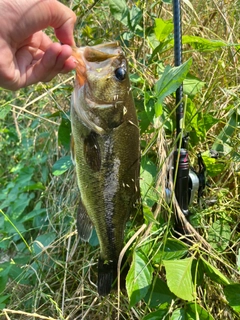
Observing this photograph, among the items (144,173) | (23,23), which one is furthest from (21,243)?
(23,23)

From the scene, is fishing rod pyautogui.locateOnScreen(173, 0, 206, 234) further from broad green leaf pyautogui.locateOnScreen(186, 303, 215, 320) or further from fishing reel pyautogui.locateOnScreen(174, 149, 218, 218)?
broad green leaf pyautogui.locateOnScreen(186, 303, 215, 320)

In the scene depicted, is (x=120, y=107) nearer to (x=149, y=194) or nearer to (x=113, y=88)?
(x=113, y=88)

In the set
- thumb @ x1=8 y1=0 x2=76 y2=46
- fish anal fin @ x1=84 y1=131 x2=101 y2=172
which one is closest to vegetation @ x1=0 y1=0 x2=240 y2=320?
fish anal fin @ x1=84 y1=131 x2=101 y2=172

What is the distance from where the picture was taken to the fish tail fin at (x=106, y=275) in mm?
1662

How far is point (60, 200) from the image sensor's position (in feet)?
8.09

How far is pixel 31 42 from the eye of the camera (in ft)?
5.70

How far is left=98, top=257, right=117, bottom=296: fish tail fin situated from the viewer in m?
1.66

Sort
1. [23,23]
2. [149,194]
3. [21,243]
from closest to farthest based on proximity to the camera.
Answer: [23,23]
[149,194]
[21,243]

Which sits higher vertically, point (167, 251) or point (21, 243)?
point (167, 251)

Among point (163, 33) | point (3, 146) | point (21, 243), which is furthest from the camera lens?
point (3, 146)

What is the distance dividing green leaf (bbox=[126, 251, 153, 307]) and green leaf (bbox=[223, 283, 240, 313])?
32 cm

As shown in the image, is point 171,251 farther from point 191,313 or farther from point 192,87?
point 192,87

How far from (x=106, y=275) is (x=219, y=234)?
0.62m

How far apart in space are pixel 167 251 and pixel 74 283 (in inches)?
28.9
